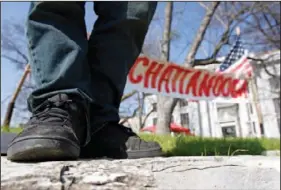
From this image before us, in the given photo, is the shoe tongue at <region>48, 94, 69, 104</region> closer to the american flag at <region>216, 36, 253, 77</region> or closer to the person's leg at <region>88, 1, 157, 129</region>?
the person's leg at <region>88, 1, 157, 129</region>

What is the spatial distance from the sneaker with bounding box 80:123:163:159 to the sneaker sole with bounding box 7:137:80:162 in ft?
0.55

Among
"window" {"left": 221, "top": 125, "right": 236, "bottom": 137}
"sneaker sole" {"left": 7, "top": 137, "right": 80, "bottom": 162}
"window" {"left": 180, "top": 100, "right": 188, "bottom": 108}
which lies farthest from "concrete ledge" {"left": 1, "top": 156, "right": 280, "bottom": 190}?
"window" {"left": 180, "top": 100, "right": 188, "bottom": 108}

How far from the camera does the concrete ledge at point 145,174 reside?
35 centimetres

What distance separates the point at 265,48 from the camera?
805 centimetres

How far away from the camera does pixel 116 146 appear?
65 centimetres

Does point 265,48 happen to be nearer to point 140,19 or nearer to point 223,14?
point 223,14

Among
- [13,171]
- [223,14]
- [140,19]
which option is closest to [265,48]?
[223,14]

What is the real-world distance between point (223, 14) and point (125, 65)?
679cm

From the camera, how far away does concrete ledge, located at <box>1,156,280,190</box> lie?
0.35 meters

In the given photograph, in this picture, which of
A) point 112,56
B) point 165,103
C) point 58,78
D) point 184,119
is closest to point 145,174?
point 58,78

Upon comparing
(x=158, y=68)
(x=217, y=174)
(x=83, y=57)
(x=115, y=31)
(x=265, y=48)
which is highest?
(x=265, y=48)

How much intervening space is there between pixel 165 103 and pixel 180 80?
69 centimetres

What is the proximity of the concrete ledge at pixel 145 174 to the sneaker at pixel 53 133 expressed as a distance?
29mm

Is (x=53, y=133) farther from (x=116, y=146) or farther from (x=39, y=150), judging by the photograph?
(x=116, y=146)
